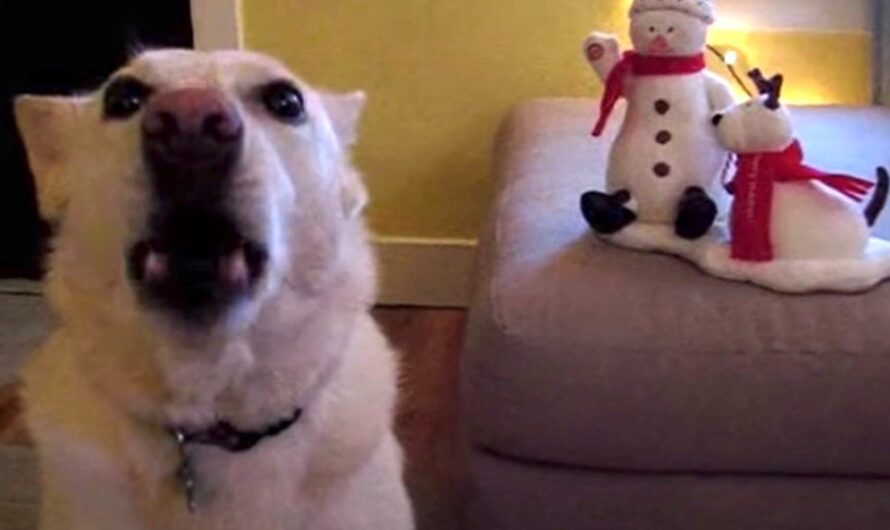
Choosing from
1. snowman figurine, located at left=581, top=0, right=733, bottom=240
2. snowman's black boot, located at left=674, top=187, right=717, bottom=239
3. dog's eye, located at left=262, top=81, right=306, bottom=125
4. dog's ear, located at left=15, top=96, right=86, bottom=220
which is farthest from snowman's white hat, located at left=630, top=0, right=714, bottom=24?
dog's ear, located at left=15, top=96, right=86, bottom=220

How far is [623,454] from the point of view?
5.66ft

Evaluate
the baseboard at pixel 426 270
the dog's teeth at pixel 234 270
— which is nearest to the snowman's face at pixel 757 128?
the dog's teeth at pixel 234 270

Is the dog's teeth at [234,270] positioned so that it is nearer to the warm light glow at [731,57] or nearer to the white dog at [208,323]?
the white dog at [208,323]

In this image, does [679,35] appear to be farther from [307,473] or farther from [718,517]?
[307,473]

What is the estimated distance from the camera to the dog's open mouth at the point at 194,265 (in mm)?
1207

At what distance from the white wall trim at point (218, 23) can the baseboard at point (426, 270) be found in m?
0.50

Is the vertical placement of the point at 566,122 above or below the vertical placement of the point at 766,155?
below

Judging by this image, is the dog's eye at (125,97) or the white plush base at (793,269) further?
the white plush base at (793,269)

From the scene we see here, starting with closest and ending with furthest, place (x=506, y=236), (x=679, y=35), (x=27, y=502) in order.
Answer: (x=679, y=35)
(x=506, y=236)
(x=27, y=502)

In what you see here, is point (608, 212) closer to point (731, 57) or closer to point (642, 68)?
point (642, 68)

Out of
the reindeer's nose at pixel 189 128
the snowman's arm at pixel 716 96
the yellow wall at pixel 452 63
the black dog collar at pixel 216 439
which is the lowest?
the yellow wall at pixel 452 63

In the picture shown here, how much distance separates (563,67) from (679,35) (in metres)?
0.98

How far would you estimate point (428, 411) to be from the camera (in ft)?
8.24

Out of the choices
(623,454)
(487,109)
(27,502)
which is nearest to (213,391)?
(623,454)
